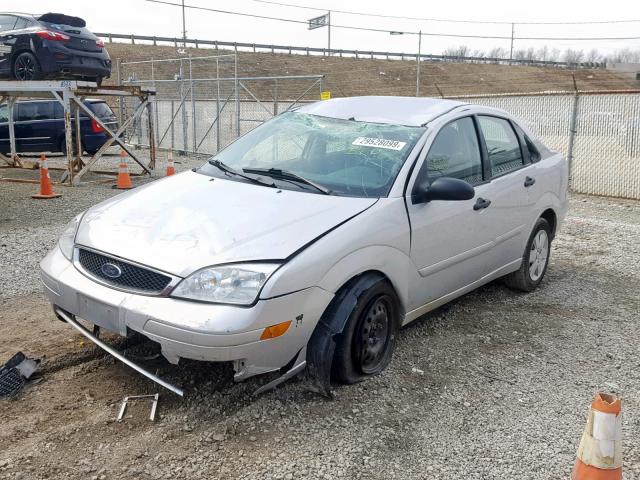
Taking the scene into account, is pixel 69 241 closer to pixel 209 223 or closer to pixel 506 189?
pixel 209 223

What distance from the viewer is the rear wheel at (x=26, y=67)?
1145 centimetres

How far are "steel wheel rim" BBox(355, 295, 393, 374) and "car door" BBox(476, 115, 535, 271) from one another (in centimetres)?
133

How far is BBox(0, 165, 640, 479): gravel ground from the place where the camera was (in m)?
3.00

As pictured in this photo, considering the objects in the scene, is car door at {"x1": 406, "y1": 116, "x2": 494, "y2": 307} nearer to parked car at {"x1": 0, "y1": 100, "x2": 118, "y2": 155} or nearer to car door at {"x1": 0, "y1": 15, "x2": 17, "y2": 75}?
car door at {"x1": 0, "y1": 15, "x2": 17, "y2": 75}

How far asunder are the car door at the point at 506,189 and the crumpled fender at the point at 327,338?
1.68 metres

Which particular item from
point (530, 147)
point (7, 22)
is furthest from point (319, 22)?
point (530, 147)

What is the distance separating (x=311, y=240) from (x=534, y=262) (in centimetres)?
304

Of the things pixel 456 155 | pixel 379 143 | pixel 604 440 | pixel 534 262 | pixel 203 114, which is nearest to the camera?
pixel 604 440

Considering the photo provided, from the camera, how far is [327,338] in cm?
340

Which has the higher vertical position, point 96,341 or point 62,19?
point 62,19

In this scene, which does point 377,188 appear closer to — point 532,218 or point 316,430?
point 316,430

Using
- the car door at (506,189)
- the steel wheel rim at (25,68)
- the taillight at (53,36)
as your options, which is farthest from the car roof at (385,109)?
the steel wheel rim at (25,68)

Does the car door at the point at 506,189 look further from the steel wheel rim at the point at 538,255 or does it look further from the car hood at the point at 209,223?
the car hood at the point at 209,223

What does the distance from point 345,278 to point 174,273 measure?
91cm
